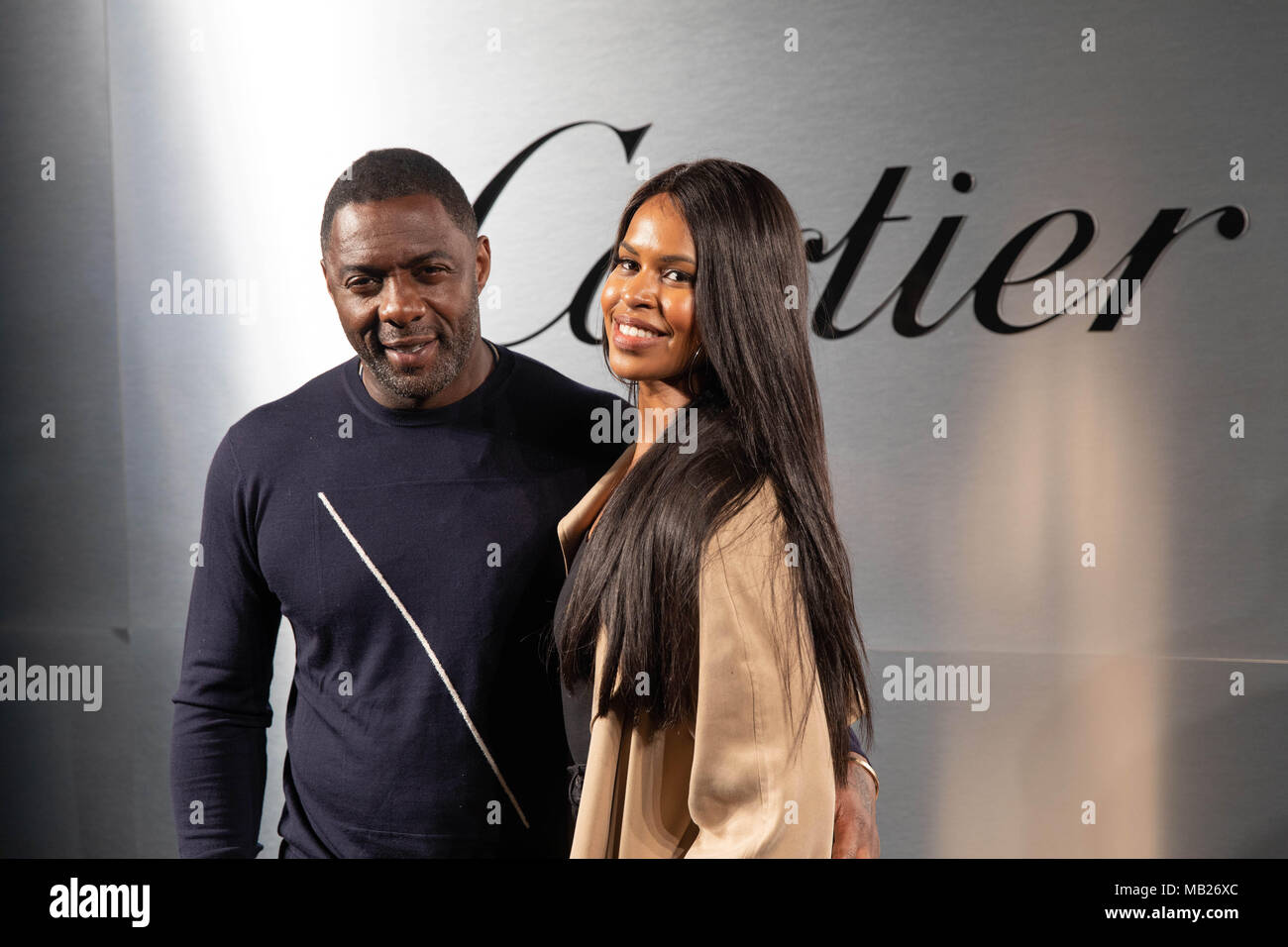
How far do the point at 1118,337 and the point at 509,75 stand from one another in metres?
1.90

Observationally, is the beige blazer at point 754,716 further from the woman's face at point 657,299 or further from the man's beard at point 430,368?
the man's beard at point 430,368

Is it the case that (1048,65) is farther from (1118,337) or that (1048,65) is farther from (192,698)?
(192,698)

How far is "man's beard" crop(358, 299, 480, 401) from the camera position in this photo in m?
2.01

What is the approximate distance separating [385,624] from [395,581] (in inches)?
3.2

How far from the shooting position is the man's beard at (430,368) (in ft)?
6.60

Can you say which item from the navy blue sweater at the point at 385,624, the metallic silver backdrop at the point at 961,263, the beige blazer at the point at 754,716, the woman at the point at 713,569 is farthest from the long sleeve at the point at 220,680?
the metallic silver backdrop at the point at 961,263

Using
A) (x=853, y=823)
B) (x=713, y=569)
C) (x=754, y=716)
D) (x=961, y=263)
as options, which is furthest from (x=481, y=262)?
(x=961, y=263)

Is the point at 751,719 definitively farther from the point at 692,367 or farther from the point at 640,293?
the point at 640,293

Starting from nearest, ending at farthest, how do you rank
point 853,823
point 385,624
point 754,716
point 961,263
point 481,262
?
point 754,716
point 853,823
point 385,624
point 481,262
point 961,263

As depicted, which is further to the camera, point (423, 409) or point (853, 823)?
point (423, 409)

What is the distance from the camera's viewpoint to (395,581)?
200 centimetres

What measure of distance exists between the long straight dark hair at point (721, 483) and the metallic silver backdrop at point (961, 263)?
1.32 meters

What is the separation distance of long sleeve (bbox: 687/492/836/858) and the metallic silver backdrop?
1.53 m

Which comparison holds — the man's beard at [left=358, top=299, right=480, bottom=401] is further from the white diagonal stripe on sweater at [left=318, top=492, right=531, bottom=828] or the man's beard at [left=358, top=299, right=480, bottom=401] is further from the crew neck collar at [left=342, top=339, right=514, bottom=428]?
the white diagonal stripe on sweater at [left=318, top=492, right=531, bottom=828]
